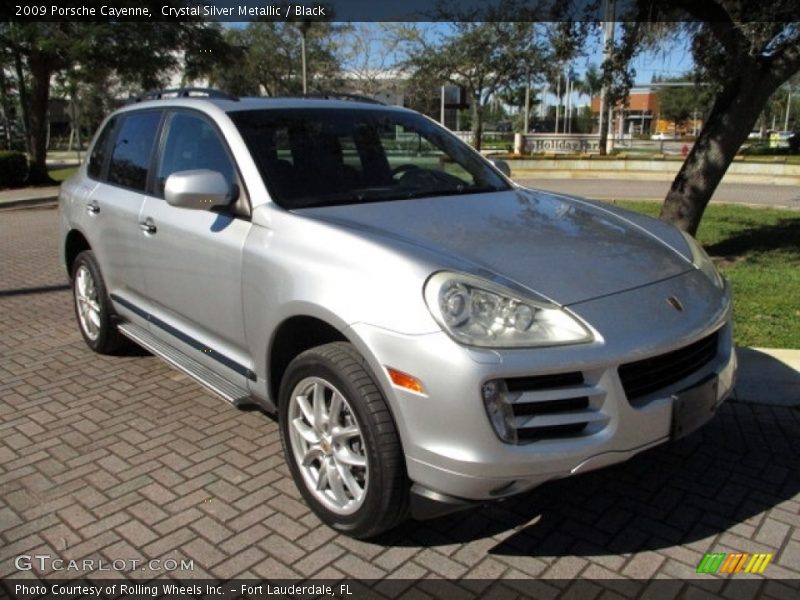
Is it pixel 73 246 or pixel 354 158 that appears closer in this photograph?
pixel 354 158

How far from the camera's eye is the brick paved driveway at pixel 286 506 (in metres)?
2.75

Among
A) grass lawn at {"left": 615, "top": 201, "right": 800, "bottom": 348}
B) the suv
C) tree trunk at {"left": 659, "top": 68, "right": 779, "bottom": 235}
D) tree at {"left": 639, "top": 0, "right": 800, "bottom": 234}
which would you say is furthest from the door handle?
tree at {"left": 639, "top": 0, "right": 800, "bottom": 234}

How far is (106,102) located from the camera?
A: 46.3 metres

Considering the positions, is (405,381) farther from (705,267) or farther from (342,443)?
(705,267)

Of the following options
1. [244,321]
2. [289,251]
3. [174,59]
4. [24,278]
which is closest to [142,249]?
[244,321]

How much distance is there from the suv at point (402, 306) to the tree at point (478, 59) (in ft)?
80.8

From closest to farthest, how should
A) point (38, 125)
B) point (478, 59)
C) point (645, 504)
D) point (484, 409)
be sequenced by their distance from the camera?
point (484, 409) < point (645, 504) < point (38, 125) < point (478, 59)

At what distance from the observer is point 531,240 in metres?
2.99

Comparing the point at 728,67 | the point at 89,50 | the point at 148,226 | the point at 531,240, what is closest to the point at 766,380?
the point at 531,240

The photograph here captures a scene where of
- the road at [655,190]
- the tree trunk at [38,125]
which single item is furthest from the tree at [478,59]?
the tree trunk at [38,125]

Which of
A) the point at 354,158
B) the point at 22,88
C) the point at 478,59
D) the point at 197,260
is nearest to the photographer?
the point at 197,260

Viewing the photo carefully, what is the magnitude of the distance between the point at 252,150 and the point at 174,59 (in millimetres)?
20193

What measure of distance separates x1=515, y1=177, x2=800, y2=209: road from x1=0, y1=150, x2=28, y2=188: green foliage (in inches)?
589
